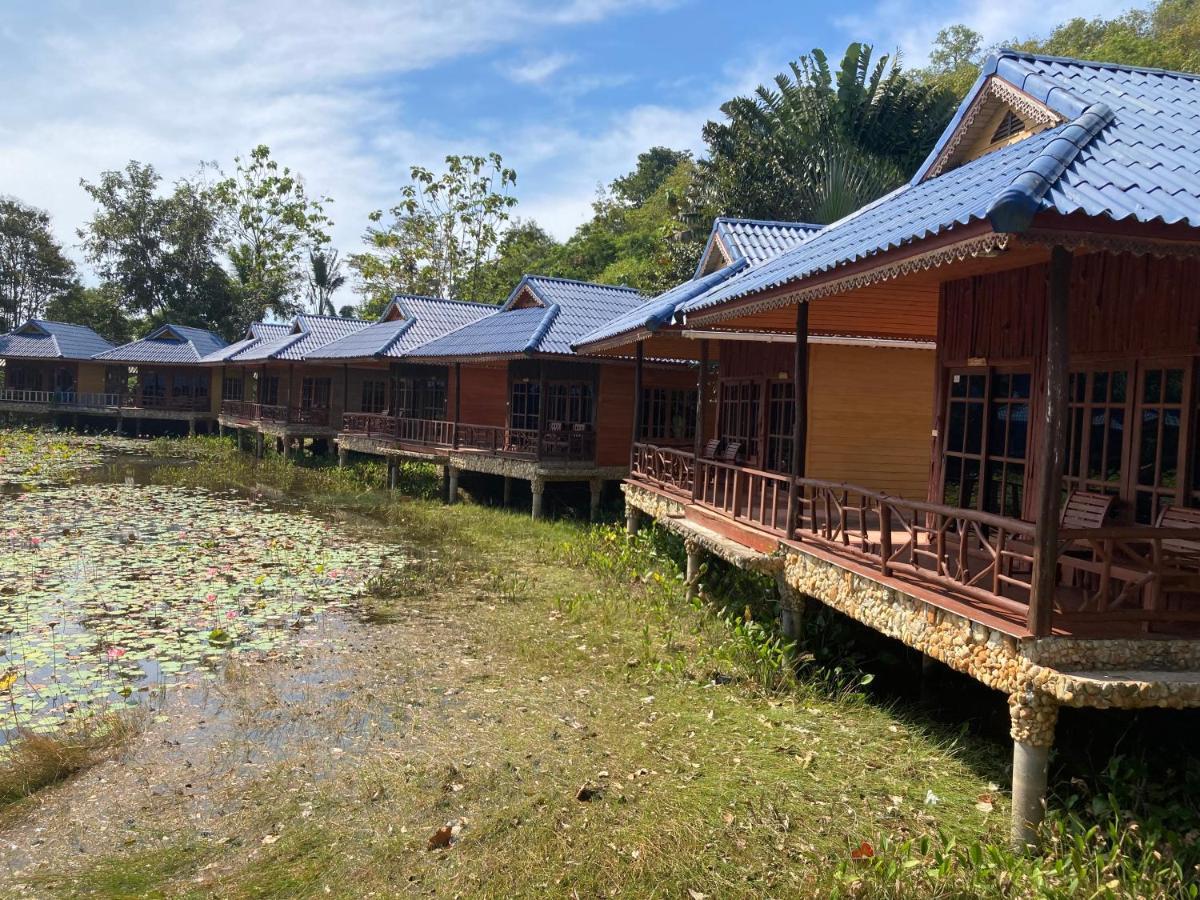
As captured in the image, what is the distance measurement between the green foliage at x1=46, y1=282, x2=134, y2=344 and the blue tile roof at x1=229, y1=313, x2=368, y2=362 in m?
20.6

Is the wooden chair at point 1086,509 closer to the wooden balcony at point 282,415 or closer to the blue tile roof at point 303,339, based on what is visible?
the wooden balcony at point 282,415

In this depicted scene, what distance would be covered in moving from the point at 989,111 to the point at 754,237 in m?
6.32

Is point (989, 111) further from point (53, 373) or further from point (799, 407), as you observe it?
point (53, 373)

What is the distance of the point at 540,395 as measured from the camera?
1808 cm

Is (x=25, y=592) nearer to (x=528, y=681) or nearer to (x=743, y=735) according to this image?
(x=528, y=681)

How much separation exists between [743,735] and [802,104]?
2099cm

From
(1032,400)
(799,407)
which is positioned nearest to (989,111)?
(1032,400)

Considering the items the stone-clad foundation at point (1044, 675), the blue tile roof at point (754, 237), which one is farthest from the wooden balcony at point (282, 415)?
the stone-clad foundation at point (1044, 675)

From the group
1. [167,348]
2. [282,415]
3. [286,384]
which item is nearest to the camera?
[282,415]

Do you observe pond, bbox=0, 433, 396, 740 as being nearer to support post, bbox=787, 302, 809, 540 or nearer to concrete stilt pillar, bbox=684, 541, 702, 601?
concrete stilt pillar, bbox=684, 541, 702, 601

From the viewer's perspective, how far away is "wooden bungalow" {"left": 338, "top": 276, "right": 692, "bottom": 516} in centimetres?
1706

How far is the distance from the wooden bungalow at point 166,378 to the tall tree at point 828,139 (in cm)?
2541

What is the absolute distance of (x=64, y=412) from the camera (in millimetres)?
38344

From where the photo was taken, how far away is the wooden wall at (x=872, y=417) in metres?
11.7
